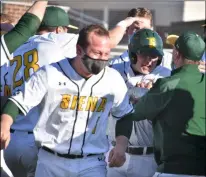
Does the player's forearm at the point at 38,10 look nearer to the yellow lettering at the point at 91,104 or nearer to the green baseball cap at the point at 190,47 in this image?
the yellow lettering at the point at 91,104

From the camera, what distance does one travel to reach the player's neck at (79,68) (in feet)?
16.5

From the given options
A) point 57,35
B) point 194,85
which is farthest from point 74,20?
point 194,85

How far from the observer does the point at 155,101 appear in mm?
4703

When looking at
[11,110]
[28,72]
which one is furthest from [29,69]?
[11,110]

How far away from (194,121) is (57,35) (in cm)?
190

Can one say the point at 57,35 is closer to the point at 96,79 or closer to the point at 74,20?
the point at 96,79

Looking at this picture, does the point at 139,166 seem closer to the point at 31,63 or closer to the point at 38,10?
the point at 31,63

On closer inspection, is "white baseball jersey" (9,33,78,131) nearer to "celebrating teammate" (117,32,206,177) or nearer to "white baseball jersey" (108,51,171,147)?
"white baseball jersey" (108,51,171,147)

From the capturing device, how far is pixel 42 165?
515cm

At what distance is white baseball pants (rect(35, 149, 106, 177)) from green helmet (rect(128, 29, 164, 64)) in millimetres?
1313

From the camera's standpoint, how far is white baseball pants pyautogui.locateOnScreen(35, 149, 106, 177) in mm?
5055

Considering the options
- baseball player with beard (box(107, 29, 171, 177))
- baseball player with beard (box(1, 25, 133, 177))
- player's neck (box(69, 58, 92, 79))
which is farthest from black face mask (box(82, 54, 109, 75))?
baseball player with beard (box(107, 29, 171, 177))

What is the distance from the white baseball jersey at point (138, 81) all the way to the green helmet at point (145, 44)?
179 mm

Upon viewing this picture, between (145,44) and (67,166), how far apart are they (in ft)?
5.17
